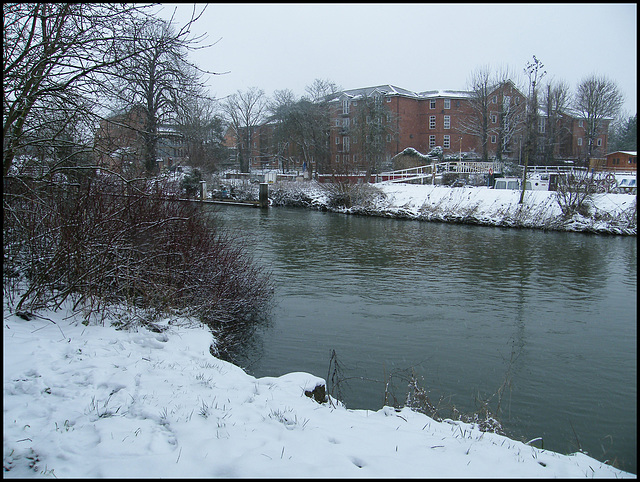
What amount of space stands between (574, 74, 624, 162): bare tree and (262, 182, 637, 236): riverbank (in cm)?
2456

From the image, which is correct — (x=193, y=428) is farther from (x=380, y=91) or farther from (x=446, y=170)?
(x=380, y=91)

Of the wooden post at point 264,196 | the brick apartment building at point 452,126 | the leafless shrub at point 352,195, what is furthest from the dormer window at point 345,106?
the wooden post at point 264,196

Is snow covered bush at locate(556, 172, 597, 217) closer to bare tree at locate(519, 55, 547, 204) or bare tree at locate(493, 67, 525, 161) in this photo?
bare tree at locate(519, 55, 547, 204)

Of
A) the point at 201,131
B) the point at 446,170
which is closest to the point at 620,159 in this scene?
the point at 446,170

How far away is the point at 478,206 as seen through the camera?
27.2 m

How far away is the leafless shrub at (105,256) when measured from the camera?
250 inches

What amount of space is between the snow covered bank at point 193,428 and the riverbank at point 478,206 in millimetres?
17850

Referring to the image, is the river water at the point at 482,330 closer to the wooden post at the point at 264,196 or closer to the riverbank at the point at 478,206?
the riverbank at the point at 478,206

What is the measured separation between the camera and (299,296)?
11.8 meters

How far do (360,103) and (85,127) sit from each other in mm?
44896

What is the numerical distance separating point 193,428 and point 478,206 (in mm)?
25923

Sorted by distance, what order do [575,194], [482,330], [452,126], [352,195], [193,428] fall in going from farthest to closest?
[452,126], [352,195], [575,194], [482,330], [193,428]

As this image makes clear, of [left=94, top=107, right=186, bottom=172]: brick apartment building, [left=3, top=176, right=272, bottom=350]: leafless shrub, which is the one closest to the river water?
[left=3, top=176, right=272, bottom=350]: leafless shrub

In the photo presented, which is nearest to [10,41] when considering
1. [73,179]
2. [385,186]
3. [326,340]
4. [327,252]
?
[73,179]
